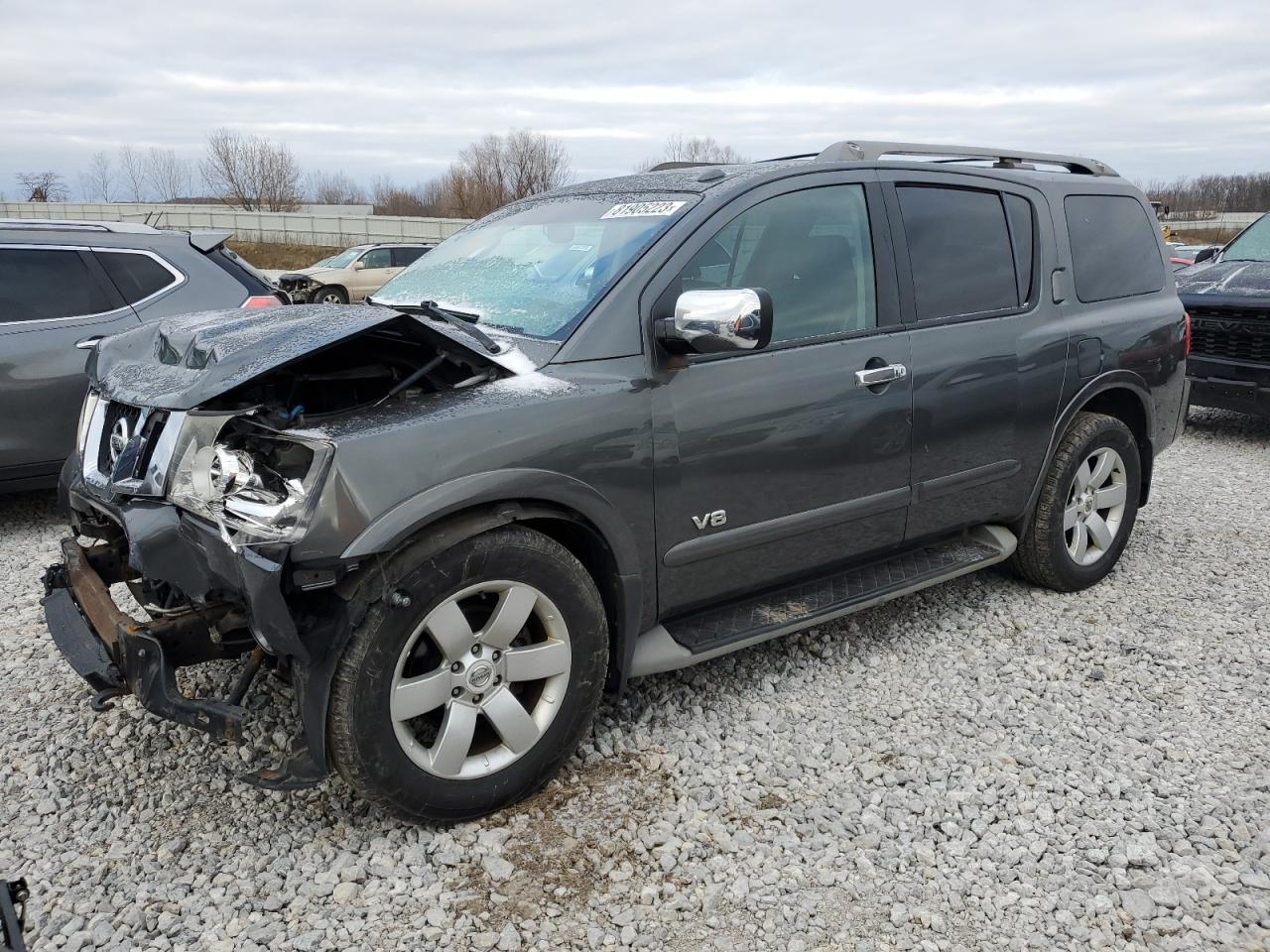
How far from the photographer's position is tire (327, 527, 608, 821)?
8.27 ft

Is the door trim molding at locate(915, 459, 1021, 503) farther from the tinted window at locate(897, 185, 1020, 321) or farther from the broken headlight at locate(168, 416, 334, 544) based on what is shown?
the broken headlight at locate(168, 416, 334, 544)

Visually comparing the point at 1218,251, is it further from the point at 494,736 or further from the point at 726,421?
the point at 494,736

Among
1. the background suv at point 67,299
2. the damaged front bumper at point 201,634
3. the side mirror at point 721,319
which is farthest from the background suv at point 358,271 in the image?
the side mirror at point 721,319

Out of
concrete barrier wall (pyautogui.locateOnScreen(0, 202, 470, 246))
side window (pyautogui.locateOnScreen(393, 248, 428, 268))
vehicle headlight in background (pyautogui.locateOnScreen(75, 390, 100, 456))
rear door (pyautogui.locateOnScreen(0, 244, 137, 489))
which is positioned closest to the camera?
vehicle headlight in background (pyautogui.locateOnScreen(75, 390, 100, 456))

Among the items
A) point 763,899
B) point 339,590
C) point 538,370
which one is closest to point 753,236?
point 538,370

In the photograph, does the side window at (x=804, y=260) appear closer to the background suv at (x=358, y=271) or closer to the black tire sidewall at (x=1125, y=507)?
the black tire sidewall at (x=1125, y=507)

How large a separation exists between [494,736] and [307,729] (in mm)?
571

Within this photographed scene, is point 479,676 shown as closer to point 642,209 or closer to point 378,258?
point 642,209

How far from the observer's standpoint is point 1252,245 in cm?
887

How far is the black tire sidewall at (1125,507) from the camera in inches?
171

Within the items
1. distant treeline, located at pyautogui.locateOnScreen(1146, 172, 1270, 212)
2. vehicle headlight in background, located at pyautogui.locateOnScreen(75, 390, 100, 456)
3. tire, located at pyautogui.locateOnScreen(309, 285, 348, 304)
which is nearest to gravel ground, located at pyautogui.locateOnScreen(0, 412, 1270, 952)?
vehicle headlight in background, located at pyautogui.locateOnScreen(75, 390, 100, 456)

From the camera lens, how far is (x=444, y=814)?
108 inches

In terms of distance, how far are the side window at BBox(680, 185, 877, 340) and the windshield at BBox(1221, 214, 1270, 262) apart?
6.77 metres

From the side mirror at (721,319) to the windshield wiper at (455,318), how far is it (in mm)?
541
